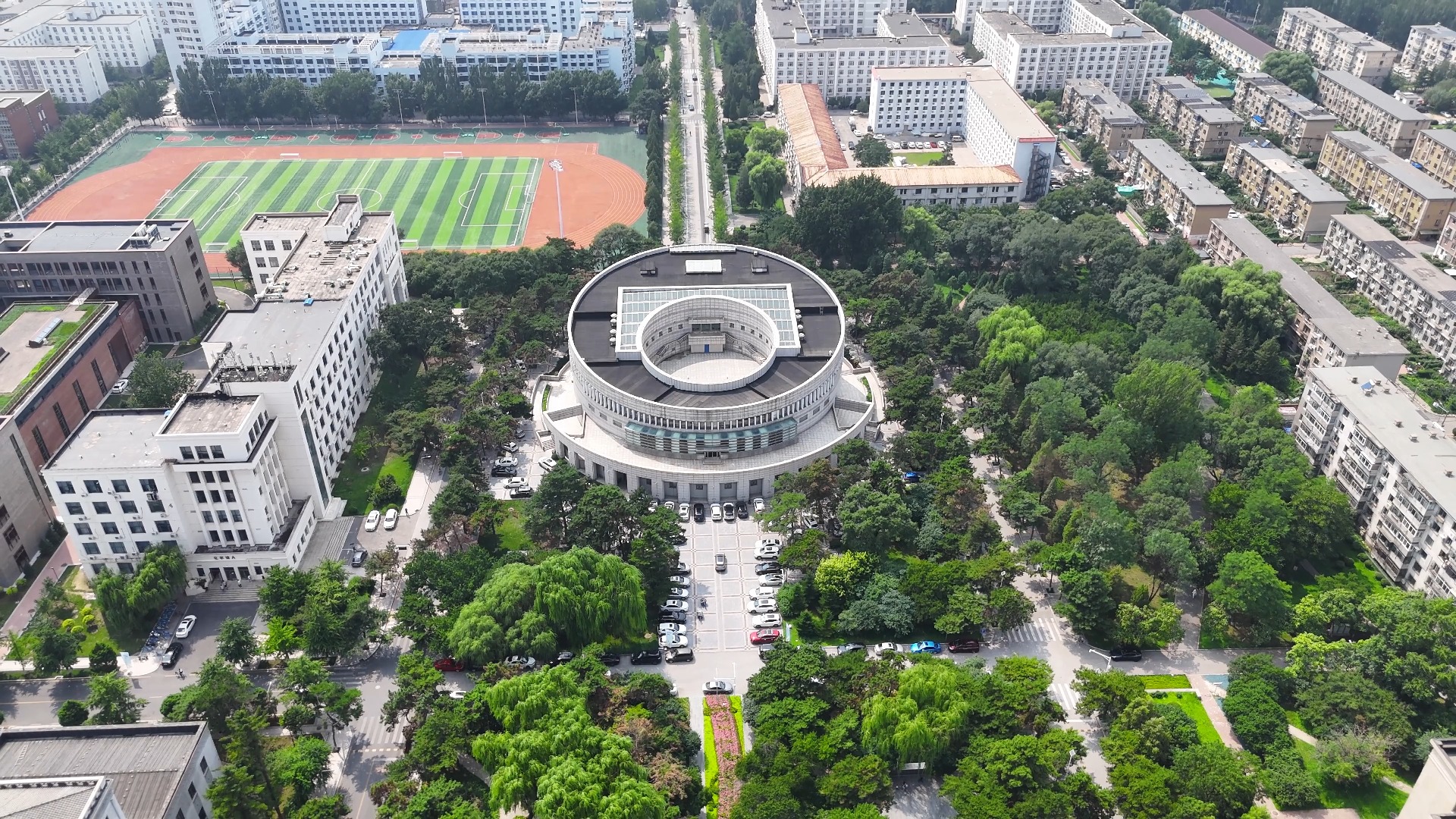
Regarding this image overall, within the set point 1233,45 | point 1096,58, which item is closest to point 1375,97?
point 1233,45

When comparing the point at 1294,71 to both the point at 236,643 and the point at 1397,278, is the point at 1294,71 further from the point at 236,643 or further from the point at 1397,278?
the point at 236,643

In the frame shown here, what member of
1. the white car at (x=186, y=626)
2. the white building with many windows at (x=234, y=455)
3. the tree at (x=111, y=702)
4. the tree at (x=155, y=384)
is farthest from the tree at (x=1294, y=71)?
the tree at (x=111, y=702)

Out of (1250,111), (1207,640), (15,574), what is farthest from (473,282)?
(1250,111)

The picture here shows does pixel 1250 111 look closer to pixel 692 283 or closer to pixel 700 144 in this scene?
pixel 700 144

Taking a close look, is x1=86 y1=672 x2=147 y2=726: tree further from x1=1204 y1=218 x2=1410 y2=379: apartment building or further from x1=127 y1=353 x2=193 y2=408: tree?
x1=1204 y1=218 x2=1410 y2=379: apartment building

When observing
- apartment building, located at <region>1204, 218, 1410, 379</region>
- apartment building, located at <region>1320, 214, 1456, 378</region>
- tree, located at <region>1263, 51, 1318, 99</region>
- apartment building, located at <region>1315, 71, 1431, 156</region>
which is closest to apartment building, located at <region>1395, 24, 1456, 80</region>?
apartment building, located at <region>1315, 71, 1431, 156</region>

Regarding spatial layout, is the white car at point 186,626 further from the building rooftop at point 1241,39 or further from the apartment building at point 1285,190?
the building rooftop at point 1241,39

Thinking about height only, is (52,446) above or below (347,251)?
below
